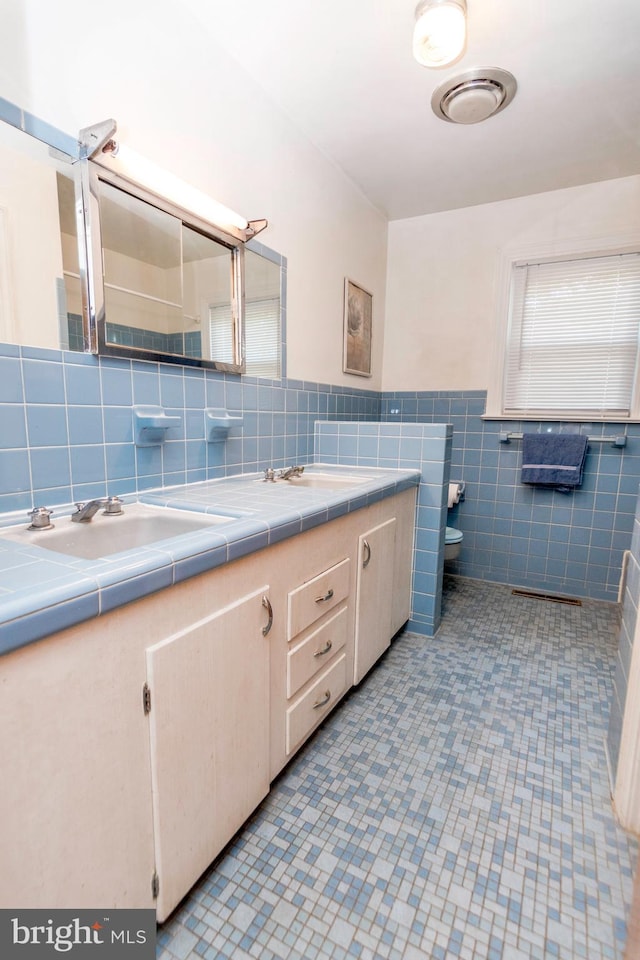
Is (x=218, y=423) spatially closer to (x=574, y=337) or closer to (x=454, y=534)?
(x=454, y=534)

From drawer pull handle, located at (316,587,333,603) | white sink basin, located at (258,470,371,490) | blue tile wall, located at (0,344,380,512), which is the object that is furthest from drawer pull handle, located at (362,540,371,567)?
blue tile wall, located at (0,344,380,512)

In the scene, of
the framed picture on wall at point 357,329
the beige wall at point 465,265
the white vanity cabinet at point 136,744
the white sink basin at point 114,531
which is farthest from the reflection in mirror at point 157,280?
the beige wall at point 465,265

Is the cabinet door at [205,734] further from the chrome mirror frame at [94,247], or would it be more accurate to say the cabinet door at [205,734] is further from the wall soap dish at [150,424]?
the chrome mirror frame at [94,247]

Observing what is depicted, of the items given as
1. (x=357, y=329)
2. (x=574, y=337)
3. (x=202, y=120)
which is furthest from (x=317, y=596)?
(x=574, y=337)

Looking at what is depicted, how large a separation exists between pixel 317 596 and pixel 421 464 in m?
1.04

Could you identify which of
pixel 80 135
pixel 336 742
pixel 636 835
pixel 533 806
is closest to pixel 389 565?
pixel 336 742

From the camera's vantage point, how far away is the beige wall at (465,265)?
2.61 m

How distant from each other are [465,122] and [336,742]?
8.66ft

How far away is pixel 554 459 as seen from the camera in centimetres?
273

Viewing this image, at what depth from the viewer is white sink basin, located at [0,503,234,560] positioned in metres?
1.05

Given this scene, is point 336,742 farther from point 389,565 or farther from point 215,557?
point 215,557

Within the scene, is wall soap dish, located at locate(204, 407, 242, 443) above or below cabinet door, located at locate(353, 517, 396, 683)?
above

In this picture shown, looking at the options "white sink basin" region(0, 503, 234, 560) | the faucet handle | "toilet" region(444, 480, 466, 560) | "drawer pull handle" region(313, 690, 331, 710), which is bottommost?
"drawer pull handle" region(313, 690, 331, 710)

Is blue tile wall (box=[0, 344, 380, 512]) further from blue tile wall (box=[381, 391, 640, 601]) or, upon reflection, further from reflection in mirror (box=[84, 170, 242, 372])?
blue tile wall (box=[381, 391, 640, 601])
